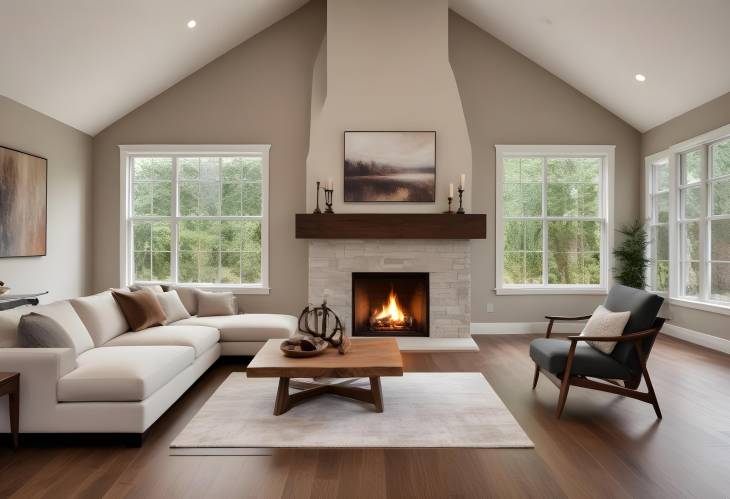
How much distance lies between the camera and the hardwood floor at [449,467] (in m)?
2.40

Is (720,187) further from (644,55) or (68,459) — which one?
(68,459)

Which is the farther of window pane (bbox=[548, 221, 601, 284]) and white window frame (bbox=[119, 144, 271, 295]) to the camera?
window pane (bbox=[548, 221, 601, 284])

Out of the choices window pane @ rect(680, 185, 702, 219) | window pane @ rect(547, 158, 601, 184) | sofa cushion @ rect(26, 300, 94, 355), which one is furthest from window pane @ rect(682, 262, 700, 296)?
sofa cushion @ rect(26, 300, 94, 355)

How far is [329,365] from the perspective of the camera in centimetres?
333

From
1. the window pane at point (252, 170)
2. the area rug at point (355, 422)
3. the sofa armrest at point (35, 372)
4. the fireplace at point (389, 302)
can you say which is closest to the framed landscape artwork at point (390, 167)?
the fireplace at point (389, 302)

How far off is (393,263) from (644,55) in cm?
363

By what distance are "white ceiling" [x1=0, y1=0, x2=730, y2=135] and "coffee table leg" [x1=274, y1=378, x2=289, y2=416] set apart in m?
3.75

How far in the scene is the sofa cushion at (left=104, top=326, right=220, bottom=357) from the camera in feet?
13.2

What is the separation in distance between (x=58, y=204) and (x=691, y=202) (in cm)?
771

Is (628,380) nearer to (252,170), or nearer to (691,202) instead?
(691,202)

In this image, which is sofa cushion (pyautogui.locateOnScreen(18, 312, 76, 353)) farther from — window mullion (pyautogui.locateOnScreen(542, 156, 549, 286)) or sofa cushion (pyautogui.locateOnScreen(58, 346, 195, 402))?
window mullion (pyautogui.locateOnScreen(542, 156, 549, 286))

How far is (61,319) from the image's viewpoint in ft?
11.3

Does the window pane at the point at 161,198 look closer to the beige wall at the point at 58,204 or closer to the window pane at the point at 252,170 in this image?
the beige wall at the point at 58,204

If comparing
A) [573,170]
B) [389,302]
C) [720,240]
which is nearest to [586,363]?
[389,302]
